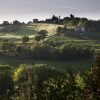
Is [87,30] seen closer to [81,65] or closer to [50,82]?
[81,65]

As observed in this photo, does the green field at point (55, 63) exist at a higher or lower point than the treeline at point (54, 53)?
lower

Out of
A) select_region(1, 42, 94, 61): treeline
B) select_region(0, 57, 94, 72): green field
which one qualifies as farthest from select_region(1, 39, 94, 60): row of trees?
select_region(0, 57, 94, 72): green field

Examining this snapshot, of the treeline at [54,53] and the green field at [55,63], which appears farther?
the treeline at [54,53]

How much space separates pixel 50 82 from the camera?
55250mm

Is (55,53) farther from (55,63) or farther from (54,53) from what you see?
(55,63)

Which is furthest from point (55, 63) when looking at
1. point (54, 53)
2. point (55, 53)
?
point (55, 53)

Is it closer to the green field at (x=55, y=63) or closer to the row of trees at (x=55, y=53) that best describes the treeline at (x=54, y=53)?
the row of trees at (x=55, y=53)

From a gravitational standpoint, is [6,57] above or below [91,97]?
below

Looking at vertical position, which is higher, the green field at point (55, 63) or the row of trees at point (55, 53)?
the row of trees at point (55, 53)

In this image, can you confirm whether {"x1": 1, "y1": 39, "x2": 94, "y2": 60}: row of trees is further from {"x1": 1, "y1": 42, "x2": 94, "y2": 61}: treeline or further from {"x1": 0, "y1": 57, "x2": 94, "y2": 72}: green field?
{"x1": 0, "y1": 57, "x2": 94, "y2": 72}: green field

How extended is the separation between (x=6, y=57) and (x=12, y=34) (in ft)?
211

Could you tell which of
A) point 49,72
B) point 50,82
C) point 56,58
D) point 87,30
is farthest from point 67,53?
point 50,82

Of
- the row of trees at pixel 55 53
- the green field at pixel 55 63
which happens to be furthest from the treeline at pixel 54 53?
the green field at pixel 55 63

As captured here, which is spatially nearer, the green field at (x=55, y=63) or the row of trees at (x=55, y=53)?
the green field at (x=55, y=63)
